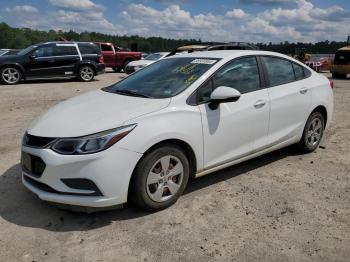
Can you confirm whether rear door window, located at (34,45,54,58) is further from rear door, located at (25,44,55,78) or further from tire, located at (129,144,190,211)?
tire, located at (129,144,190,211)

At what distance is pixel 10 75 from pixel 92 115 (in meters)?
12.5

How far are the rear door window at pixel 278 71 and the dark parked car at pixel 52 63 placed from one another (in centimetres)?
1210

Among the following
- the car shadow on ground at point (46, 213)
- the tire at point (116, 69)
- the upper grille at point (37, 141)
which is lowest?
the tire at point (116, 69)

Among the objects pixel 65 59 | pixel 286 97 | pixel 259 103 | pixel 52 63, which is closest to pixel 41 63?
pixel 52 63

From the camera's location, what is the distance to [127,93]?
4.54 meters

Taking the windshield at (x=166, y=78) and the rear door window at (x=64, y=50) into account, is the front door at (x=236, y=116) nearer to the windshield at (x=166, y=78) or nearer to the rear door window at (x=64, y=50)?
the windshield at (x=166, y=78)

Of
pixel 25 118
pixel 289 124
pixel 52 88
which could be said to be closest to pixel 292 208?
pixel 289 124

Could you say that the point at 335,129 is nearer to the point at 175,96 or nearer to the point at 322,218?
the point at 322,218

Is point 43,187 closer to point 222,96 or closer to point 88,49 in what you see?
point 222,96

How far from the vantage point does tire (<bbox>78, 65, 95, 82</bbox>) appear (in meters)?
16.5

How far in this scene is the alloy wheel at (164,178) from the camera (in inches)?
152

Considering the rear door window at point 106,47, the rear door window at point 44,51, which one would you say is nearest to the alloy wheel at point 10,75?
the rear door window at point 44,51

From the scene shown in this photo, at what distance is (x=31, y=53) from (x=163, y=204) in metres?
13.0

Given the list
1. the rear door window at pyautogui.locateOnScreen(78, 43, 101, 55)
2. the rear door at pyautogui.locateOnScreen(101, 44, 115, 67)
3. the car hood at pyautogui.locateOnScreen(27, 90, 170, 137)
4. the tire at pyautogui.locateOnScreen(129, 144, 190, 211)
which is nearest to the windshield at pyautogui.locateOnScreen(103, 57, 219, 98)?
the car hood at pyautogui.locateOnScreen(27, 90, 170, 137)
